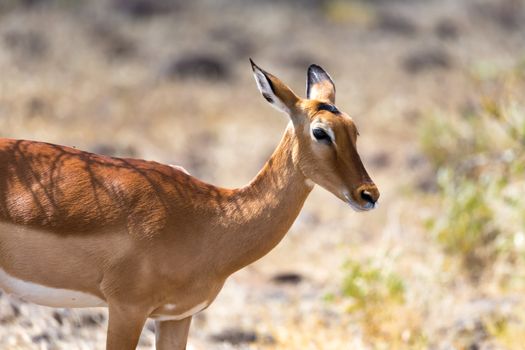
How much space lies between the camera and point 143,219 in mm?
3957

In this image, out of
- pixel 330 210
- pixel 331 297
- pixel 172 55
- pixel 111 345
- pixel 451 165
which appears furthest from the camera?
pixel 172 55

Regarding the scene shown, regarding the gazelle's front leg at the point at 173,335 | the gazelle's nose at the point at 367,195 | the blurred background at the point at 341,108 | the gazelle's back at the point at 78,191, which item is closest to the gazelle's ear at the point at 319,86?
the gazelle's nose at the point at 367,195

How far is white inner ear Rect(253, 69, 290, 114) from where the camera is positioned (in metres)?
3.87

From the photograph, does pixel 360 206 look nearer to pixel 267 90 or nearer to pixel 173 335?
pixel 267 90

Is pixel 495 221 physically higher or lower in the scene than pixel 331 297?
higher

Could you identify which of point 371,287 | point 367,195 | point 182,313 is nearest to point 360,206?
point 367,195

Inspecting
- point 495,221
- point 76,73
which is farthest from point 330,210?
point 76,73

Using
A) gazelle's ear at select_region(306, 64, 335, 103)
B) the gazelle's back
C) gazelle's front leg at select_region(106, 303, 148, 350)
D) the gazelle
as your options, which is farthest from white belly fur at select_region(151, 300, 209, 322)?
gazelle's ear at select_region(306, 64, 335, 103)

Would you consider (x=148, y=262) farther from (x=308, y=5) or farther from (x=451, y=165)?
(x=308, y=5)

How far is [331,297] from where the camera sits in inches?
260

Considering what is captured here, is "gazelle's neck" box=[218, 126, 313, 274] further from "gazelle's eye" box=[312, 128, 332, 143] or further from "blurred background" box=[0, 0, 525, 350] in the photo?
"blurred background" box=[0, 0, 525, 350]

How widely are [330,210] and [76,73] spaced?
256 inches

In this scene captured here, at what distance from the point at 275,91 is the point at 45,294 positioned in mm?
1379

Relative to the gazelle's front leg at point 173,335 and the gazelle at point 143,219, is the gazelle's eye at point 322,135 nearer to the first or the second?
the gazelle at point 143,219
